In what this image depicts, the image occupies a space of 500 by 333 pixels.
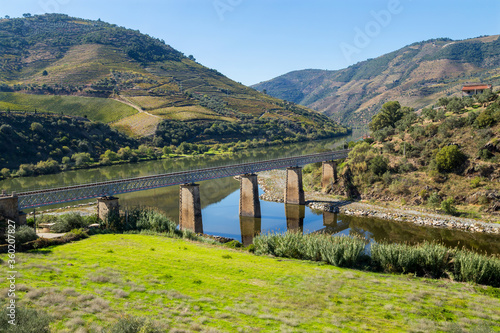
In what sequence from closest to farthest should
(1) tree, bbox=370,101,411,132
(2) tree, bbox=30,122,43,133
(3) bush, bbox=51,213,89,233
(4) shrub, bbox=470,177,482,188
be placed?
(3) bush, bbox=51,213,89,233 < (4) shrub, bbox=470,177,482,188 < (1) tree, bbox=370,101,411,132 < (2) tree, bbox=30,122,43,133

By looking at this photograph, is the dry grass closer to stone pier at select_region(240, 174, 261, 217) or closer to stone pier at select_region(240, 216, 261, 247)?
stone pier at select_region(240, 174, 261, 217)

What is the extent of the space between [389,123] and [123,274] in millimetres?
67041

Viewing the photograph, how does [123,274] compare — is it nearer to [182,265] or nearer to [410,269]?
[182,265]

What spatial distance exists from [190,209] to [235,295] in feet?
77.9

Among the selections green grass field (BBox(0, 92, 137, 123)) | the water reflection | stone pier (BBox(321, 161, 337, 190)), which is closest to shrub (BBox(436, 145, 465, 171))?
stone pier (BBox(321, 161, 337, 190))

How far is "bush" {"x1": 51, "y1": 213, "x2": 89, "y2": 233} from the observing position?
1128 inches

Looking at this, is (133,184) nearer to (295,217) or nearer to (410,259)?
(295,217)

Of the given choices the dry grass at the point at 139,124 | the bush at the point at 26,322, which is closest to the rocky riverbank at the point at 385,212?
the bush at the point at 26,322

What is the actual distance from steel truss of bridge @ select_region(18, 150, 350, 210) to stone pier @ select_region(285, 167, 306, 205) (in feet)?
5.15

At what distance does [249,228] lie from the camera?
41906 mm

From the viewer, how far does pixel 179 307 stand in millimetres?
14078

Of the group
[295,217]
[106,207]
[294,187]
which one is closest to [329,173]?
[294,187]

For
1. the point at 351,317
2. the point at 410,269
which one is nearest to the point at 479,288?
the point at 410,269

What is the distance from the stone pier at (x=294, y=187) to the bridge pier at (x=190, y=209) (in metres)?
18.0
